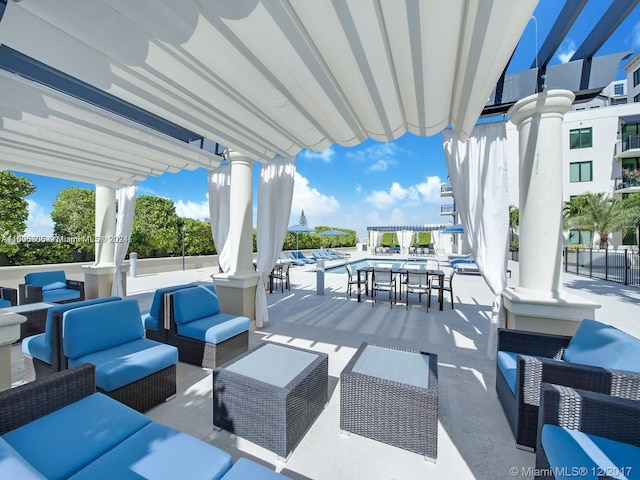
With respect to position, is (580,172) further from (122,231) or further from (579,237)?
(122,231)

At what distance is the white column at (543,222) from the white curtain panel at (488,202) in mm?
359

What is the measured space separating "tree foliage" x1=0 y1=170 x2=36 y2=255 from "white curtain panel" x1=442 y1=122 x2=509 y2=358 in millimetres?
11840

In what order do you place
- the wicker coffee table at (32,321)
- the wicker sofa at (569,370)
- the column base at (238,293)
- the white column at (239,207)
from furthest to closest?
the white column at (239,207) < the column base at (238,293) < the wicker coffee table at (32,321) < the wicker sofa at (569,370)

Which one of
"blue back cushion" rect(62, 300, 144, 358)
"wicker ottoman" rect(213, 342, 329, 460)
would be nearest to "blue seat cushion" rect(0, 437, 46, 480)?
"wicker ottoman" rect(213, 342, 329, 460)

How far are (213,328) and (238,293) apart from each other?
1.39 m

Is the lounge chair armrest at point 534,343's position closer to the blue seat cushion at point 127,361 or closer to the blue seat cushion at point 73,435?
the blue seat cushion at point 73,435

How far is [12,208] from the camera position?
8117 mm

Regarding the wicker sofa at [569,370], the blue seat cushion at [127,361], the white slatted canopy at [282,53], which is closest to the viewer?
the wicker sofa at [569,370]

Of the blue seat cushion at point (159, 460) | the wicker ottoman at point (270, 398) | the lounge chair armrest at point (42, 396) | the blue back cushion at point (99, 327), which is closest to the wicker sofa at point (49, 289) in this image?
the blue back cushion at point (99, 327)

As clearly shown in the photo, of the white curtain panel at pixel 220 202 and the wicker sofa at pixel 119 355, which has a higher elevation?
the white curtain panel at pixel 220 202

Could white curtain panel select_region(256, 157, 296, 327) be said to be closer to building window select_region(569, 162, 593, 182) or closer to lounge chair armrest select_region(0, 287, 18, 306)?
lounge chair armrest select_region(0, 287, 18, 306)

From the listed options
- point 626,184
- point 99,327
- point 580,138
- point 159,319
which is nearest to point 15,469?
point 99,327

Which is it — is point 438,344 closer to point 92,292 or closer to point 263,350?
point 263,350

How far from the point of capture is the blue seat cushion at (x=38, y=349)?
2574 mm
